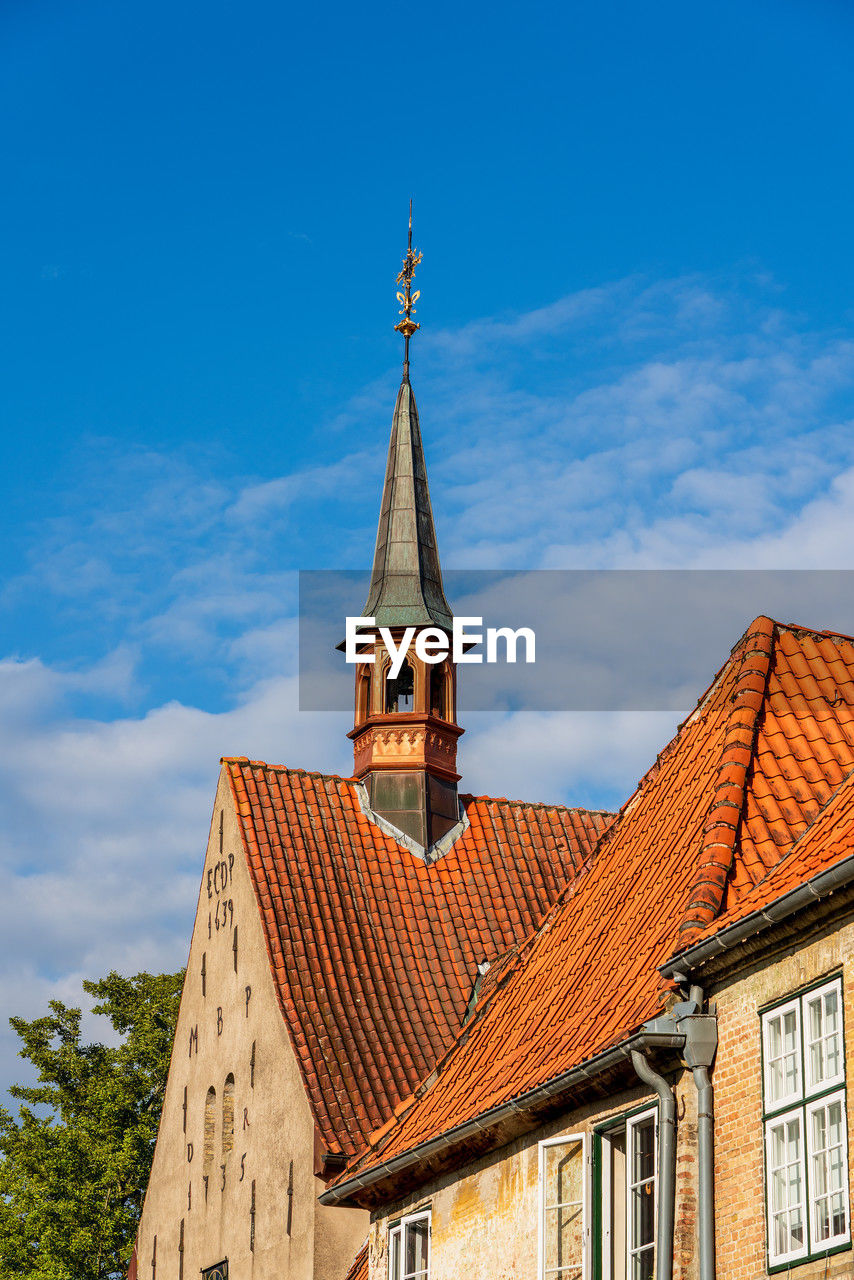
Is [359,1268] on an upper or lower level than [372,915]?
lower

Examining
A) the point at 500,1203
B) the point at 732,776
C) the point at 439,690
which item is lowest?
the point at 500,1203

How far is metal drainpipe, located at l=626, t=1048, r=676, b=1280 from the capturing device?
12.7 metres

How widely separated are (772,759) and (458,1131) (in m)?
4.22

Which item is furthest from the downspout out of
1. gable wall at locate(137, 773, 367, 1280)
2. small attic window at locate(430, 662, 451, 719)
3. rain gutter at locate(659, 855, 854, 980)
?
small attic window at locate(430, 662, 451, 719)

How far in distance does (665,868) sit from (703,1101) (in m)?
3.69

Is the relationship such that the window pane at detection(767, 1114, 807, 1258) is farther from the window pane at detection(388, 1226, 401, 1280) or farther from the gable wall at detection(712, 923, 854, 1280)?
the window pane at detection(388, 1226, 401, 1280)

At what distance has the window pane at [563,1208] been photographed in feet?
47.7

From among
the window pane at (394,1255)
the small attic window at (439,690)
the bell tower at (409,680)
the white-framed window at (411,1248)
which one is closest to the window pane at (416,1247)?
the white-framed window at (411,1248)

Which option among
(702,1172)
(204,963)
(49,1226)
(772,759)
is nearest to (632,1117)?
(702,1172)

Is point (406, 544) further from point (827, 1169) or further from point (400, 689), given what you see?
point (827, 1169)

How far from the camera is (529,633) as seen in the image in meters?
25.8

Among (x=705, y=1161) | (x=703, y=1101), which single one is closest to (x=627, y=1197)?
(x=705, y=1161)

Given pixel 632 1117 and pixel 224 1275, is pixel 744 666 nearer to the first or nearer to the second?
pixel 632 1117

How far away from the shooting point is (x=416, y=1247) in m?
17.7
